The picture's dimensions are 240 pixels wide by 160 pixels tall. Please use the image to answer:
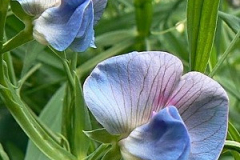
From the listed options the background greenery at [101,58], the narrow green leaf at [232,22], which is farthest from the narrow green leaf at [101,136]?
the background greenery at [101,58]

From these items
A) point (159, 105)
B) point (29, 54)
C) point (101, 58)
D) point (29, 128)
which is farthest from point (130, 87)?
point (101, 58)

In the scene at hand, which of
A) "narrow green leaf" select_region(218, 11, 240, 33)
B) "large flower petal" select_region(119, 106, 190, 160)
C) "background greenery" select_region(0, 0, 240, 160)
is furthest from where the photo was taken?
"background greenery" select_region(0, 0, 240, 160)

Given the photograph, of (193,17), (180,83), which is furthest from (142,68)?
(193,17)

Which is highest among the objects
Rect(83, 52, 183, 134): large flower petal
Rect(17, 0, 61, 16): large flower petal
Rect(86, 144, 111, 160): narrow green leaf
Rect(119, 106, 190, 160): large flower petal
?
Rect(17, 0, 61, 16): large flower petal

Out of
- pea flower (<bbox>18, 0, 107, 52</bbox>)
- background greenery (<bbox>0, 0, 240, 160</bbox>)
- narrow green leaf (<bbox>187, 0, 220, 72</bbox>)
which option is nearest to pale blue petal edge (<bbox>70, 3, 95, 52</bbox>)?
pea flower (<bbox>18, 0, 107, 52</bbox>)

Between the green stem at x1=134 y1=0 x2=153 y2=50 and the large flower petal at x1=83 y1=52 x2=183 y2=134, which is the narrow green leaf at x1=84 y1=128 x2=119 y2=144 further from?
the green stem at x1=134 y1=0 x2=153 y2=50
